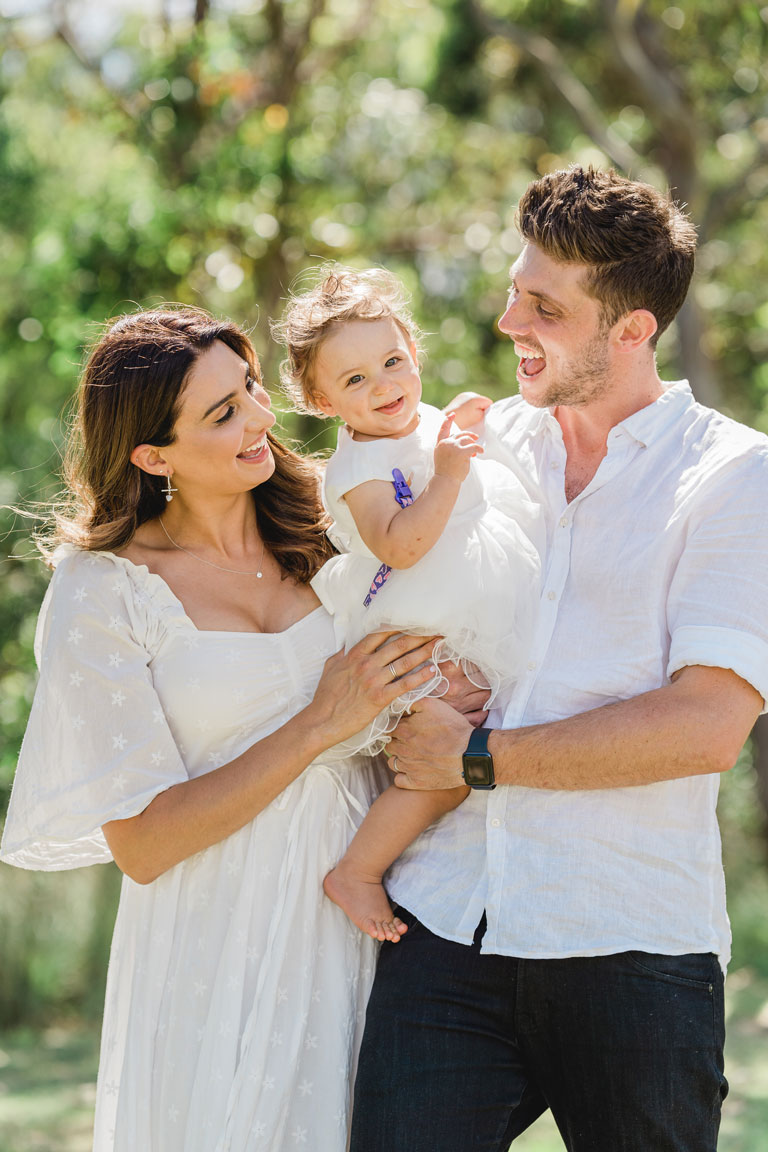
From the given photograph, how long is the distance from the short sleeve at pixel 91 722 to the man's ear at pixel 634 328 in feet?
3.67

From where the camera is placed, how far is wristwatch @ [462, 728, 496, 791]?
2.41 meters

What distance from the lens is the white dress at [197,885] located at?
8.36 feet

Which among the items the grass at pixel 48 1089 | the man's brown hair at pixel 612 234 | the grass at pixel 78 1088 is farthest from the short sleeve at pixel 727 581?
the grass at pixel 48 1089

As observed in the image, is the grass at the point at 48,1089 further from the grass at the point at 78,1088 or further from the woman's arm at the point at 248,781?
the woman's arm at the point at 248,781

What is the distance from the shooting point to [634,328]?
104 inches

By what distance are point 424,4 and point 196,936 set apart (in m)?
9.75

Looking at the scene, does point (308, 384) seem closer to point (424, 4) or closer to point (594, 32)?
point (594, 32)

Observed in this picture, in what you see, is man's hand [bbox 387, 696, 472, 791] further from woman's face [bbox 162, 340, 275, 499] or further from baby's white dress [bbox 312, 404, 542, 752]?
woman's face [bbox 162, 340, 275, 499]

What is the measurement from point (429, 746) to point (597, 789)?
0.35 metres

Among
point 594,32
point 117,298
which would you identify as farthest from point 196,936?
point 594,32

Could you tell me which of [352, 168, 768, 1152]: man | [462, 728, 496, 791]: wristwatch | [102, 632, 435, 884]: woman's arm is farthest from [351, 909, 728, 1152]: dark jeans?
[102, 632, 435, 884]: woman's arm

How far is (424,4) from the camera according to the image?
10688 millimetres

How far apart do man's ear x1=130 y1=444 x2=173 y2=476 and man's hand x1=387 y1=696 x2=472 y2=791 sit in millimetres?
794

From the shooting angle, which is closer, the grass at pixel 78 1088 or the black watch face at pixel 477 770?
the black watch face at pixel 477 770
